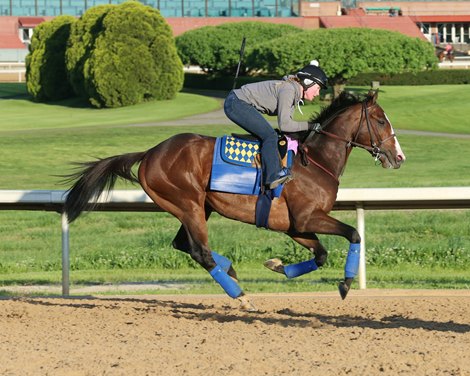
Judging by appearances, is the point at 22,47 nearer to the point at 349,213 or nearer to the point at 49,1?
the point at 49,1

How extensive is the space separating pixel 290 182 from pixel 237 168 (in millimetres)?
428

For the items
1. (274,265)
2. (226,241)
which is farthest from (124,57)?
(274,265)

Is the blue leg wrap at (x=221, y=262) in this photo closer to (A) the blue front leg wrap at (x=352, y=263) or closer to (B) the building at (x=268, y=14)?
(A) the blue front leg wrap at (x=352, y=263)

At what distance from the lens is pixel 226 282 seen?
26.5ft

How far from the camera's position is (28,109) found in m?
39.6

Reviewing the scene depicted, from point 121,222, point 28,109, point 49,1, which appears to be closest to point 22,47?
point 49,1

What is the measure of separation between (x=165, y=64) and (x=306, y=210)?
30.7 metres

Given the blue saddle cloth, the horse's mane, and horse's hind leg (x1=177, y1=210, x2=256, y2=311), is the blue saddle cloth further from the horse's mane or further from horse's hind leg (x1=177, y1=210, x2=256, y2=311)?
the horse's mane

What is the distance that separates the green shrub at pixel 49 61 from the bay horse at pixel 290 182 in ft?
110

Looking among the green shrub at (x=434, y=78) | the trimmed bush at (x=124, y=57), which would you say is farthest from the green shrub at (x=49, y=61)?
the green shrub at (x=434, y=78)

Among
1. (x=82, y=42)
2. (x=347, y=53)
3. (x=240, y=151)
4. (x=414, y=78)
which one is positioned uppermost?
(x=240, y=151)

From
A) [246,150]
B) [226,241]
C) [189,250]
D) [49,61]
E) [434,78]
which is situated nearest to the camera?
[246,150]

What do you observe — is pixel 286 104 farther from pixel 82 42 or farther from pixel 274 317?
pixel 82 42

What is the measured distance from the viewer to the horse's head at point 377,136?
8289mm
